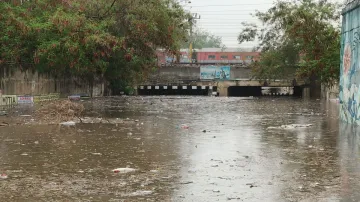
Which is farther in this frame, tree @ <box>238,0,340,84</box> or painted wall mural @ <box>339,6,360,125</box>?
tree @ <box>238,0,340,84</box>

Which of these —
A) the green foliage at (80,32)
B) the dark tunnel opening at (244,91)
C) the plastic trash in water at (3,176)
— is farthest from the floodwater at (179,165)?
the dark tunnel opening at (244,91)

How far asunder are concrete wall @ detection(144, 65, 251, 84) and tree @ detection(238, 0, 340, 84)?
430 inches

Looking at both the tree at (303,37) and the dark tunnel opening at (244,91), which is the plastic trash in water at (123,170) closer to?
the tree at (303,37)

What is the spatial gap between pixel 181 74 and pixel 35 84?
29.9 meters

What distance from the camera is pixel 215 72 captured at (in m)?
61.2

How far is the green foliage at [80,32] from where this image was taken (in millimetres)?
30781

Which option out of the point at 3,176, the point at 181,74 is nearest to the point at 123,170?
the point at 3,176

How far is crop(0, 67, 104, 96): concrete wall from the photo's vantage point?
31312 mm

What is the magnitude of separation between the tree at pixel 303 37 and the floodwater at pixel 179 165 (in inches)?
993

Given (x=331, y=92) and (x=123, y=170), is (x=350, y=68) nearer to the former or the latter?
(x=123, y=170)

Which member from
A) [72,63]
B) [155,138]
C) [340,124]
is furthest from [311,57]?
[155,138]

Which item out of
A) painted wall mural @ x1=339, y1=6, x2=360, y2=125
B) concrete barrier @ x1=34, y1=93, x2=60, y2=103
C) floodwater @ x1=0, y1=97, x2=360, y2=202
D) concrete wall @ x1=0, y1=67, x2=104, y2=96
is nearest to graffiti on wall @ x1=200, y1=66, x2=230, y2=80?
concrete wall @ x1=0, y1=67, x2=104, y2=96

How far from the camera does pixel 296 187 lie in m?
6.58

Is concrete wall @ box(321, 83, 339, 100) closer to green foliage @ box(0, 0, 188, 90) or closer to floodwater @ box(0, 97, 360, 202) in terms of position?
green foliage @ box(0, 0, 188, 90)
